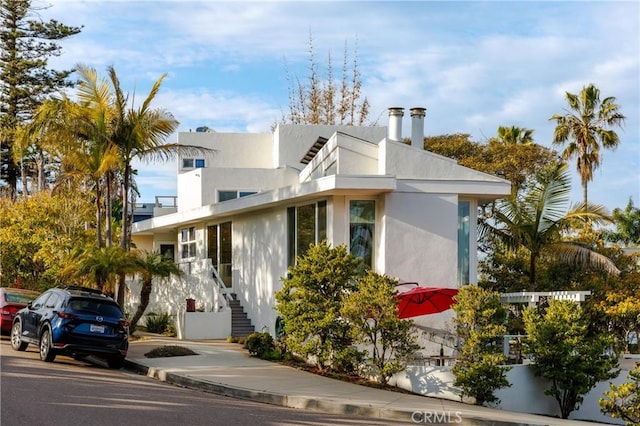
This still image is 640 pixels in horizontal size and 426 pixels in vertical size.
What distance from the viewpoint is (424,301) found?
1786 cm

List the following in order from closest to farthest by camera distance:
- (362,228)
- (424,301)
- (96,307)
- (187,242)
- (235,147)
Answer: (96,307) → (424,301) → (362,228) → (187,242) → (235,147)

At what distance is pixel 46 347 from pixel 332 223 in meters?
7.24

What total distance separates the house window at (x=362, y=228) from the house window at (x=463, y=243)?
2295 millimetres

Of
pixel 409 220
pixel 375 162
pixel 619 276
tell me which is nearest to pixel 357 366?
pixel 409 220

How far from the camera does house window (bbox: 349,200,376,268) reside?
68.2ft

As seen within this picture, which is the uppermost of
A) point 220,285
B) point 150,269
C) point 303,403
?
point 150,269

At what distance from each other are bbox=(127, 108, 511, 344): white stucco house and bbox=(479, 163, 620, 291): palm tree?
2.19m

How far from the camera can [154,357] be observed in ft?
63.0

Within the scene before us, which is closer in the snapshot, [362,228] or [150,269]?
[362,228]

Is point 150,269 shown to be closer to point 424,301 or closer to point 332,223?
point 332,223

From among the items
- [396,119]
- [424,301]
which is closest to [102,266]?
[424,301]

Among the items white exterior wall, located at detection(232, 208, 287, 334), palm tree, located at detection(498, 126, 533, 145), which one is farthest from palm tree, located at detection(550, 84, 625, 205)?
white exterior wall, located at detection(232, 208, 287, 334)

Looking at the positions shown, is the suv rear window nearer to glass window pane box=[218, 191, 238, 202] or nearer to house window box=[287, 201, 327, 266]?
house window box=[287, 201, 327, 266]

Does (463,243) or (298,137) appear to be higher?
(298,137)
